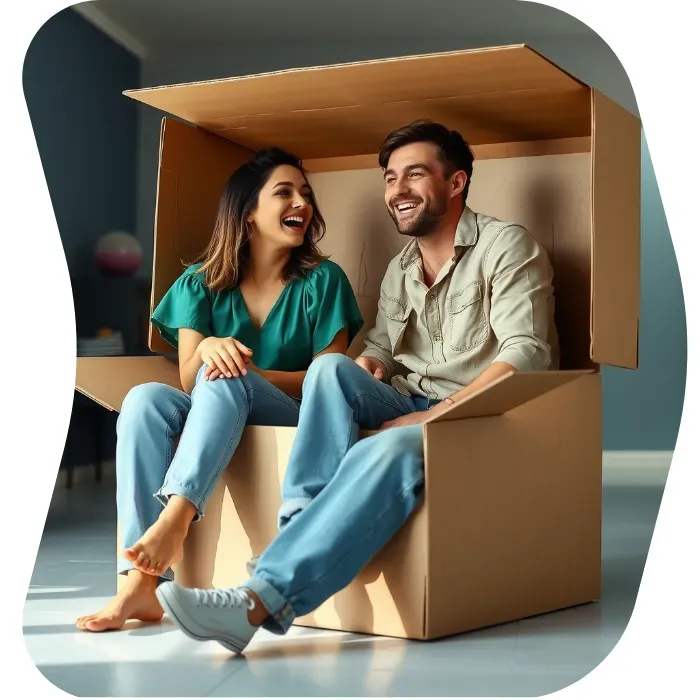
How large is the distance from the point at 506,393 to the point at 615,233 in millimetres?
434

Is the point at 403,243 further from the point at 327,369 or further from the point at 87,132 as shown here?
the point at 87,132

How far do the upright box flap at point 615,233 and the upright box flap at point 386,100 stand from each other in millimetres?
91

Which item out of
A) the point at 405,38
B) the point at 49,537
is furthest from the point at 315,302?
the point at 49,537

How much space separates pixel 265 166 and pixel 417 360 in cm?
47

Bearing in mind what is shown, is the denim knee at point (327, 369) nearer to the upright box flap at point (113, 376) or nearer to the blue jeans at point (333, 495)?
the blue jeans at point (333, 495)

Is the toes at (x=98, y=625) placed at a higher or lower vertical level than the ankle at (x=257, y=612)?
lower

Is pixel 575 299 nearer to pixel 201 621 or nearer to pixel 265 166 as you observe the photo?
pixel 265 166

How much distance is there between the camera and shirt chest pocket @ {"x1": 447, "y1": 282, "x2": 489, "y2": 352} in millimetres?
1953

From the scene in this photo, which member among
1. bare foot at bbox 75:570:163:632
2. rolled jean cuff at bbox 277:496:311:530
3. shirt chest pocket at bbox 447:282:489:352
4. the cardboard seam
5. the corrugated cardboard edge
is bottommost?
bare foot at bbox 75:570:163:632

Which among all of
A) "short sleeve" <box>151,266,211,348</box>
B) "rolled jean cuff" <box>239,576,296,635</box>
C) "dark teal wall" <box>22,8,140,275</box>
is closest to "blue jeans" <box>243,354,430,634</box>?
"rolled jean cuff" <box>239,576,296,635</box>

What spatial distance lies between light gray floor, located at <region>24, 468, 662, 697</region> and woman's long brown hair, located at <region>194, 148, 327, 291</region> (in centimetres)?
63

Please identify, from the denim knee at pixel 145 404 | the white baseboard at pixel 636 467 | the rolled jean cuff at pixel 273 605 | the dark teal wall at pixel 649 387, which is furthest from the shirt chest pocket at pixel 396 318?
the dark teal wall at pixel 649 387

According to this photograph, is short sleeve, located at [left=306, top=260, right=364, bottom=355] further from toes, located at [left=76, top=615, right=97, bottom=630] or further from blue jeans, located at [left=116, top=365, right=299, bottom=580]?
toes, located at [left=76, top=615, right=97, bottom=630]

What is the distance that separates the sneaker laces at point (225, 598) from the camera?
146 cm
